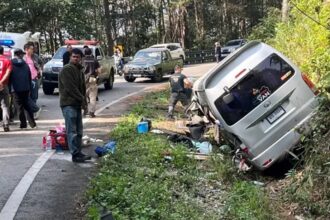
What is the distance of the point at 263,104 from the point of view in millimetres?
8891

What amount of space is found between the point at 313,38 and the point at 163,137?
5.54 metres

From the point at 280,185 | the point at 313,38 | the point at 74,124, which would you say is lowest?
the point at 280,185

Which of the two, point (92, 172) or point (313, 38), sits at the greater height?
point (313, 38)

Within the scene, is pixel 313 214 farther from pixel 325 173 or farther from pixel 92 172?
pixel 92 172

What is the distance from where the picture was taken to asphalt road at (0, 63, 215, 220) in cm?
637

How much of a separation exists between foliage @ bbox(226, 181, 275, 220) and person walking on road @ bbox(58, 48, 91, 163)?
269 cm

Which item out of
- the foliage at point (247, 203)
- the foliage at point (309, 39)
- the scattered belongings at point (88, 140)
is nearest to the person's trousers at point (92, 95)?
the scattered belongings at point (88, 140)

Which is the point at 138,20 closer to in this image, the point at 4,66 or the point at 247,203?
the point at 4,66

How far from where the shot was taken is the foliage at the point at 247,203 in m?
7.03

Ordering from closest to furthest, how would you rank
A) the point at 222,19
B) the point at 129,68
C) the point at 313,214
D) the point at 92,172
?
the point at 313,214
the point at 92,172
the point at 129,68
the point at 222,19

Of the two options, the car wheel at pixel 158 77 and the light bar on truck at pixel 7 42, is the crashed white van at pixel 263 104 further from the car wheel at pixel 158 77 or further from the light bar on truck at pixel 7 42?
the car wheel at pixel 158 77

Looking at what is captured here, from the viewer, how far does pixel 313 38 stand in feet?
46.1

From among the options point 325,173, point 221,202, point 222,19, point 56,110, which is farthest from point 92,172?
point 222,19

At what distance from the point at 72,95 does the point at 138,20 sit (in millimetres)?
45252
